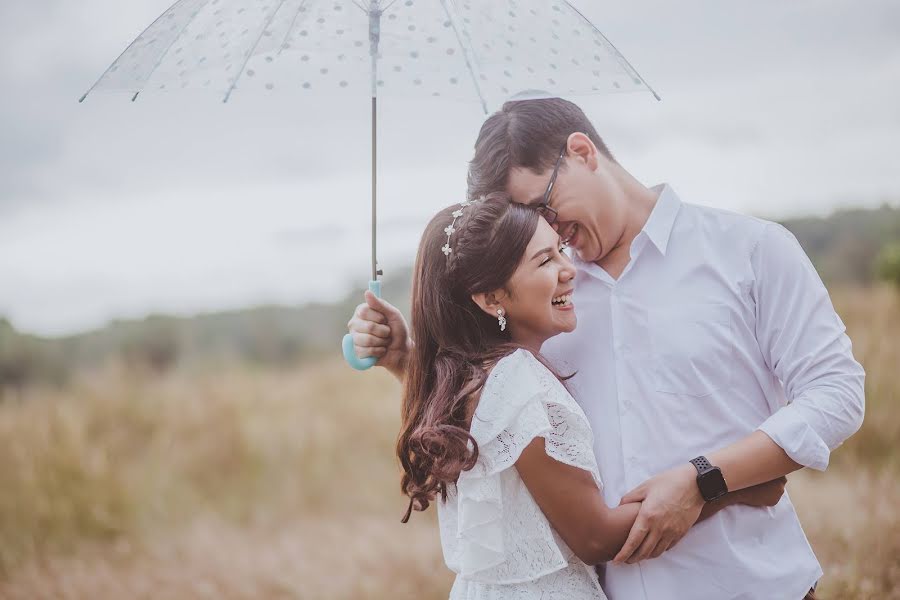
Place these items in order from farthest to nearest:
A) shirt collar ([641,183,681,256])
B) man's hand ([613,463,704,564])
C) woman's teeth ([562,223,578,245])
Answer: woman's teeth ([562,223,578,245]) < shirt collar ([641,183,681,256]) < man's hand ([613,463,704,564])

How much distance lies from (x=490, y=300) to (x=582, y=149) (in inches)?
22.0

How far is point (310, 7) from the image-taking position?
2.21 m

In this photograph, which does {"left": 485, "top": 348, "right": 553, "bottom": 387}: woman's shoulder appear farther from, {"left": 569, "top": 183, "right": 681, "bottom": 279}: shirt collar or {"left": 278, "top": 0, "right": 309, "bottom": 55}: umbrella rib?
{"left": 278, "top": 0, "right": 309, "bottom": 55}: umbrella rib

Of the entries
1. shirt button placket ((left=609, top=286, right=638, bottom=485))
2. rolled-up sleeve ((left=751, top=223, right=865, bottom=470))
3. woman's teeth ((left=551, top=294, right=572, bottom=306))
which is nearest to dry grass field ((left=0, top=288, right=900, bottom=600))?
rolled-up sleeve ((left=751, top=223, right=865, bottom=470))

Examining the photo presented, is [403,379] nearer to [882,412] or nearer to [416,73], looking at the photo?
[416,73]

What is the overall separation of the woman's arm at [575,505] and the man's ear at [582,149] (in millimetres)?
867

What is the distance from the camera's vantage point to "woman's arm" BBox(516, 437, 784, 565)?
6.38 feet

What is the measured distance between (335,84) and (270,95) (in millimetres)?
169

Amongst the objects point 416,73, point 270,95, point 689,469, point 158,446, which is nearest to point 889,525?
point 689,469

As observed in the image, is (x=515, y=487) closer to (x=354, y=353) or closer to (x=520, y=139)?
(x=354, y=353)

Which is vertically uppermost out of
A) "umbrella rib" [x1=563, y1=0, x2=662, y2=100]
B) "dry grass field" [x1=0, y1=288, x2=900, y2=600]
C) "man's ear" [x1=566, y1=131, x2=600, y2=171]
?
"umbrella rib" [x1=563, y1=0, x2=662, y2=100]

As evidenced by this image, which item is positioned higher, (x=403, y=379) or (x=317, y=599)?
(x=403, y=379)

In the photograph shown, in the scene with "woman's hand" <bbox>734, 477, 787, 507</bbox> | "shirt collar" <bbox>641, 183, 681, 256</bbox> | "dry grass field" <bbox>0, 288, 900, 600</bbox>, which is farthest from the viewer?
"dry grass field" <bbox>0, 288, 900, 600</bbox>

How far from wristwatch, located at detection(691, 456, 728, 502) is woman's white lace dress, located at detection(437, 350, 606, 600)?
248mm
